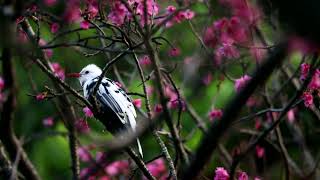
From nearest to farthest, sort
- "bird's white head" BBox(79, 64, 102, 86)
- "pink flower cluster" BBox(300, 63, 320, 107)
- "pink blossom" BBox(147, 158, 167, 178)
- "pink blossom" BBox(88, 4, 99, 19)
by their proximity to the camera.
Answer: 1. "pink blossom" BBox(88, 4, 99, 19)
2. "pink flower cluster" BBox(300, 63, 320, 107)
3. "bird's white head" BBox(79, 64, 102, 86)
4. "pink blossom" BBox(147, 158, 167, 178)

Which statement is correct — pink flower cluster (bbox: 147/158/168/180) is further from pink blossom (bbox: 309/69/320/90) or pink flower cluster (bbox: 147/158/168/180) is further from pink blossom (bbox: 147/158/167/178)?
pink blossom (bbox: 309/69/320/90)

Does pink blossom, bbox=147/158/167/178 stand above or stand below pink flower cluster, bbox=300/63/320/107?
below

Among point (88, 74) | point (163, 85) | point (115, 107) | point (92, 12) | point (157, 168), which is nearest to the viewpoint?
point (163, 85)

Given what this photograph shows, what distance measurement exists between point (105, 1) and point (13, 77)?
72.3 inches

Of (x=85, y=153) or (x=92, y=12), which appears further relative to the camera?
(x=92, y=12)

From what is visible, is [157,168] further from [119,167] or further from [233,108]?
[233,108]

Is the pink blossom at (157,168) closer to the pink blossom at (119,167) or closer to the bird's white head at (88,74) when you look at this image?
the pink blossom at (119,167)

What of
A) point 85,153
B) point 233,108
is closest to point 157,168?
point 85,153

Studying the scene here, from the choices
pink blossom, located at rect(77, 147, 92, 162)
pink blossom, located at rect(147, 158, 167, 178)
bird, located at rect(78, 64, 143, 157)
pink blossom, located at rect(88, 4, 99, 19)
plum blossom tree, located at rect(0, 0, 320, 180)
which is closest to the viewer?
plum blossom tree, located at rect(0, 0, 320, 180)

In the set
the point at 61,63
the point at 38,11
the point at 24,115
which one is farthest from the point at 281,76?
the point at 24,115

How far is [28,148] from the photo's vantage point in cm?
827

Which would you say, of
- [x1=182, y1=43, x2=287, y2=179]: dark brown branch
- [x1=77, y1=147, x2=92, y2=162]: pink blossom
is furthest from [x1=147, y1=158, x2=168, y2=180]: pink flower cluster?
[x1=182, y1=43, x2=287, y2=179]: dark brown branch

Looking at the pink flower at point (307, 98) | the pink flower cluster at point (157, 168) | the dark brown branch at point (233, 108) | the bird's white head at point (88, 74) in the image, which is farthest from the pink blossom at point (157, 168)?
the dark brown branch at point (233, 108)

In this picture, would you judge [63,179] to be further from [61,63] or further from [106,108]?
[106,108]
